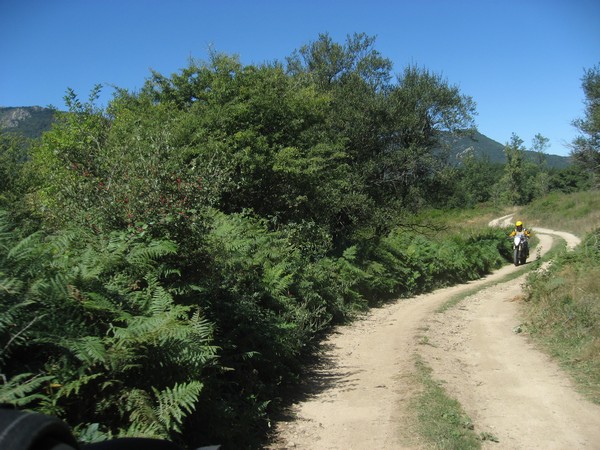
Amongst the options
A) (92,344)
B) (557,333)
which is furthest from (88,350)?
(557,333)

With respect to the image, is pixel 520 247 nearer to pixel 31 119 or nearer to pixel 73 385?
pixel 73 385

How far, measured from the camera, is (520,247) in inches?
939

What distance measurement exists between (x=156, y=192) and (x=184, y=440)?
2878 millimetres

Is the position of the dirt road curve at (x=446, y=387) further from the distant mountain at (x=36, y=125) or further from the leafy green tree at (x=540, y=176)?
the leafy green tree at (x=540, y=176)

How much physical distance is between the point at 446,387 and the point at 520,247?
63.0 ft

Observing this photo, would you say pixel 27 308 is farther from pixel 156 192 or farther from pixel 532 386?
pixel 532 386

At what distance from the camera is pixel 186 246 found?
6.07m

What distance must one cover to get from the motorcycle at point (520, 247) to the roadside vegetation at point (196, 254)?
4.48 meters

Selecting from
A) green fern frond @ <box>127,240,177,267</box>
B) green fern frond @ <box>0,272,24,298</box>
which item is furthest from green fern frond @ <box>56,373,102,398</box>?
green fern frond @ <box>127,240,177,267</box>

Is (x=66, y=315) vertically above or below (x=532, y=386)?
above

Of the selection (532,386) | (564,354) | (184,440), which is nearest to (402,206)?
(564,354)

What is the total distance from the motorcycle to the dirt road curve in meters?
13.0

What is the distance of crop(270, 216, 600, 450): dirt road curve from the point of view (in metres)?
5.22

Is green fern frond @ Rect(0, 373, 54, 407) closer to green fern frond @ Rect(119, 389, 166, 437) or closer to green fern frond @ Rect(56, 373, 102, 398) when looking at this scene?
Result: green fern frond @ Rect(56, 373, 102, 398)
